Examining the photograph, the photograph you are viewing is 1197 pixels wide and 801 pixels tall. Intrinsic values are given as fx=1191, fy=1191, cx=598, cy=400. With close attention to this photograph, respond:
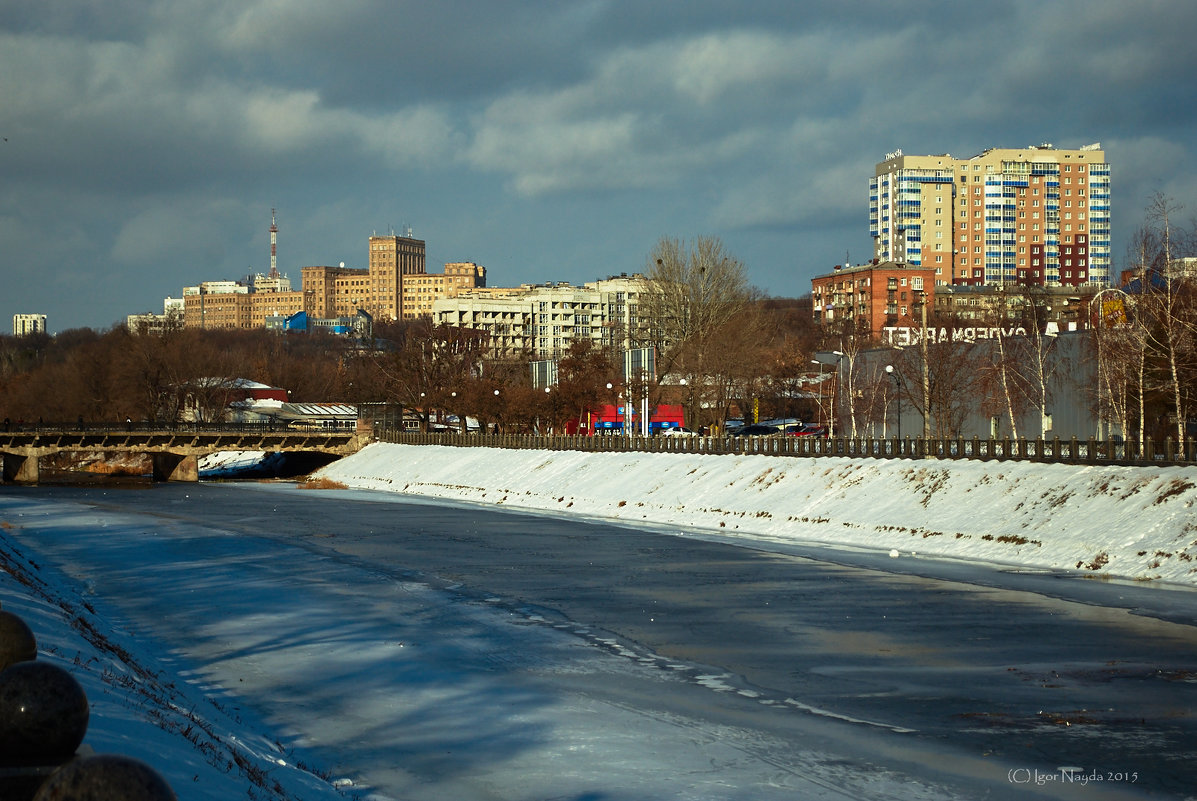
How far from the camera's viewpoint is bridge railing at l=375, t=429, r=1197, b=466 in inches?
1731

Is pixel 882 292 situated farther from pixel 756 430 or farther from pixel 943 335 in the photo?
pixel 943 335

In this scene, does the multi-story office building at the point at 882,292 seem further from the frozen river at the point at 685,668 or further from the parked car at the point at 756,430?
the frozen river at the point at 685,668

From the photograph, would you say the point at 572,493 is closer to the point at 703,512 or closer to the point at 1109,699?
the point at 703,512

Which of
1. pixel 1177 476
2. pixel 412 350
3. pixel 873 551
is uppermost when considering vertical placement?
pixel 412 350

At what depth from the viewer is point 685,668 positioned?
21.2 metres

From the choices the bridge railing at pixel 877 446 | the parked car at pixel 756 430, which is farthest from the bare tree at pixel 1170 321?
the parked car at pixel 756 430

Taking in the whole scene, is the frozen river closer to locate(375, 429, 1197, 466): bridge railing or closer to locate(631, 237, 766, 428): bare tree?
locate(375, 429, 1197, 466): bridge railing

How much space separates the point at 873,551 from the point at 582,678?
22766 millimetres

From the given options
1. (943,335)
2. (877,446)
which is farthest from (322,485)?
(877,446)

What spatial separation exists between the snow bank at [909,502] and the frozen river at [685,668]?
2894 mm

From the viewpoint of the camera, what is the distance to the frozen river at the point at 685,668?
14.6 m

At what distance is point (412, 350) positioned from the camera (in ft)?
425

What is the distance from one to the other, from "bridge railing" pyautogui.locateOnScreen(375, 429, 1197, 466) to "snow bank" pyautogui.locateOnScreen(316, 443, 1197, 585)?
4.90 ft

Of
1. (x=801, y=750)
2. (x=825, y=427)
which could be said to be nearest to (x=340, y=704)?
(x=801, y=750)
